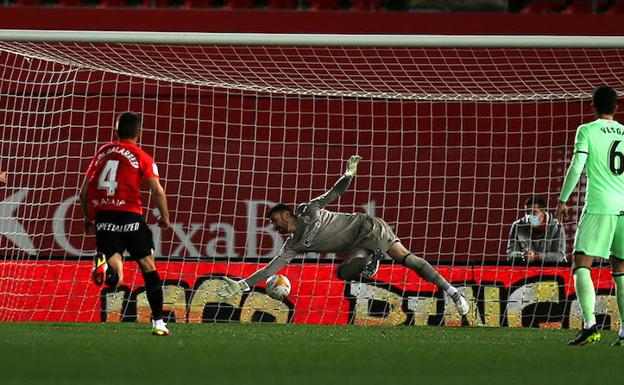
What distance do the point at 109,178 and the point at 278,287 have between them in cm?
247

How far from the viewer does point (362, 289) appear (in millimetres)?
10445

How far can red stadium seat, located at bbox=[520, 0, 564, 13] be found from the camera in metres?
16.1

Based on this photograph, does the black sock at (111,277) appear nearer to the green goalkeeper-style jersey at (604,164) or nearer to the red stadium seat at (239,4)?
the green goalkeeper-style jersey at (604,164)

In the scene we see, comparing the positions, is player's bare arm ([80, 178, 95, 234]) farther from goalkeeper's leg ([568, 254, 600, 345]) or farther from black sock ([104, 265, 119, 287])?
goalkeeper's leg ([568, 254, 600, 345])

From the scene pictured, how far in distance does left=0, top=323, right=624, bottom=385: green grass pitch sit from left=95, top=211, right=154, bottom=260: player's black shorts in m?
0.58

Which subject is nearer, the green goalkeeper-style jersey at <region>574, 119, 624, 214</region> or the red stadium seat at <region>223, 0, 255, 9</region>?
the green goalkeeper-style jersey at <region>574, 119, 624, 214</region>

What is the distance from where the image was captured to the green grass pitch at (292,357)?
4922mm

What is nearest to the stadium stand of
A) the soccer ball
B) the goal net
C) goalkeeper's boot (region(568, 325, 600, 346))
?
the goal net

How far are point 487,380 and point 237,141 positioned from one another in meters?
8.30

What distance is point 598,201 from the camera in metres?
7.07

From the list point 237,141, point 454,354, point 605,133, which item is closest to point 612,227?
point 605,133

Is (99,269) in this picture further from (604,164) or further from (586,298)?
(604,164)

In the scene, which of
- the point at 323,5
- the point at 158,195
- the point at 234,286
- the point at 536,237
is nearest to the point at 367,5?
the point at 323,5

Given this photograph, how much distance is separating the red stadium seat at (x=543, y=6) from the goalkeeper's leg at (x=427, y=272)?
292 inches
